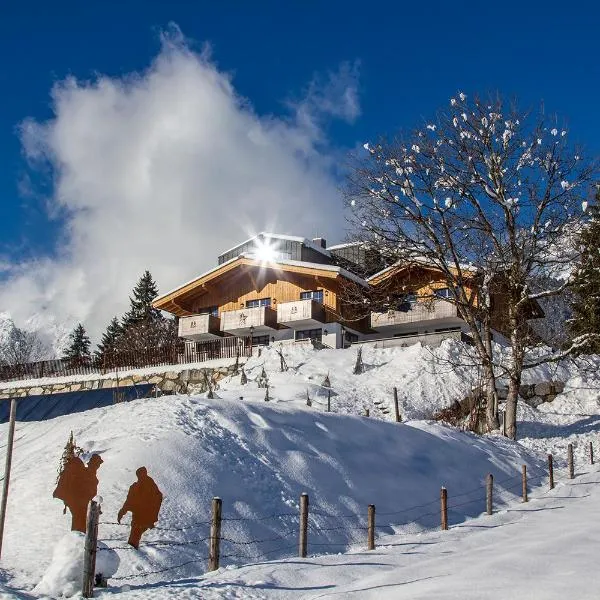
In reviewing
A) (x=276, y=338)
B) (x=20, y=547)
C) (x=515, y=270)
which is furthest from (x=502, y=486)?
(x=276, y=338)

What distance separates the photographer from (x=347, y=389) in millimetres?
26641

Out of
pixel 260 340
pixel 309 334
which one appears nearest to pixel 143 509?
pixel 309 334

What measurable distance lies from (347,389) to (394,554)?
51.6 ft

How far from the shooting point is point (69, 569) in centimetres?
794

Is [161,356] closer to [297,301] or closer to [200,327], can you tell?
[200,327]

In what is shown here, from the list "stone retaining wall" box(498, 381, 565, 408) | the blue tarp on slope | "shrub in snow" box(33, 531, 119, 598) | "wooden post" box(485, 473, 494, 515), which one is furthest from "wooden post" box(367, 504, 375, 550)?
"stone retaining wall" box(498, 381, 565, 408)

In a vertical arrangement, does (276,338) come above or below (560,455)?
above

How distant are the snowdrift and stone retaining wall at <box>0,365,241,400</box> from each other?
42.0 feet

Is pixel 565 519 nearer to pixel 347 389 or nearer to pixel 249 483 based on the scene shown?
pixel 249 483

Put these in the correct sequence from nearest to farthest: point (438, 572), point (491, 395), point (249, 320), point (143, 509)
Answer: point (438, 572)
point (143, 509)
point (491, 395)
point (249, 320)

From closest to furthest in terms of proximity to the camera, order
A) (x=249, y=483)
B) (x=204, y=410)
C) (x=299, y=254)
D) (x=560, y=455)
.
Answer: (x=249, y=483) → (x=204, y=410) → (x=560, y=455) → (x=299, y=254)

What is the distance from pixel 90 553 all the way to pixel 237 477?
5336mm

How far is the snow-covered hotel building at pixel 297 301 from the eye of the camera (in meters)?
37.5

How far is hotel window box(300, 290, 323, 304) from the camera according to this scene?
39.7 metres
